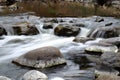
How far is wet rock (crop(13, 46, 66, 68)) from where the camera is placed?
10227mm

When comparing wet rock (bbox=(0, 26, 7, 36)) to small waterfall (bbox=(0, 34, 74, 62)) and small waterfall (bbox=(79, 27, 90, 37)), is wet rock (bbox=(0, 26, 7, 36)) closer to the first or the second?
small waterfall (bbox=(0, 34, 74, 62))

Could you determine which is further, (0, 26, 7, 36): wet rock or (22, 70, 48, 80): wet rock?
(0, 26, 7, 36): wet rock

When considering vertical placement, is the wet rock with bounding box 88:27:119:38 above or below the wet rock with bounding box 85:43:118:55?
below

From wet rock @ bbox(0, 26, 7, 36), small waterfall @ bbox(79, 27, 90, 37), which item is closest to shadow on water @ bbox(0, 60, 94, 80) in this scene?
wet rock @ bbox(0, 26, 7, 36)

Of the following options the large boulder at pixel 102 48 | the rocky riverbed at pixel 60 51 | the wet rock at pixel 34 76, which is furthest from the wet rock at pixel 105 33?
the wet rock at pixel 34 76

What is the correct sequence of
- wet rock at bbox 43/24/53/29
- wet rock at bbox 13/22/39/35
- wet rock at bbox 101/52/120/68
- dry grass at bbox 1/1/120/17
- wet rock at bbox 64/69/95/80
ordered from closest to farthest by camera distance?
wet rock at bbox 64/69/95/80 < wet rock at bbox 101/52/120/68 < wet rock at bbox 13/22/39/35 < wet rock at bbox 43/24/53/29 < dry grass at bbox 1/1/120/17

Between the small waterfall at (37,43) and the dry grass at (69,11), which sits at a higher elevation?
the small waterfall at (37,43)

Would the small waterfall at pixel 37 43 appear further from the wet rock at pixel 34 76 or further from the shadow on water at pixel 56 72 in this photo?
the wet rock at pixel 34 76

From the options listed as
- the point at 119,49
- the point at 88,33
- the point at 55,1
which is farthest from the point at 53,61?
the point at 55,1

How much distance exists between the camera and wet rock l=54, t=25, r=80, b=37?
16359 millimetres

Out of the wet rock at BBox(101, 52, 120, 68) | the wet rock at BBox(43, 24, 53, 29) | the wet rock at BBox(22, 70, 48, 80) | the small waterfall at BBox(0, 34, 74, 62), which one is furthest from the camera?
the wet rock at BBox(43, 24, 53, 29)

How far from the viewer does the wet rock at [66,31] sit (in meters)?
16.4

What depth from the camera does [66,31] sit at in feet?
53.7

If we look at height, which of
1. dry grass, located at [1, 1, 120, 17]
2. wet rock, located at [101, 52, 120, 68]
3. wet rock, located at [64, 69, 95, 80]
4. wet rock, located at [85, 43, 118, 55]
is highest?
wet rock, located at [101, 52, 120, 68]
